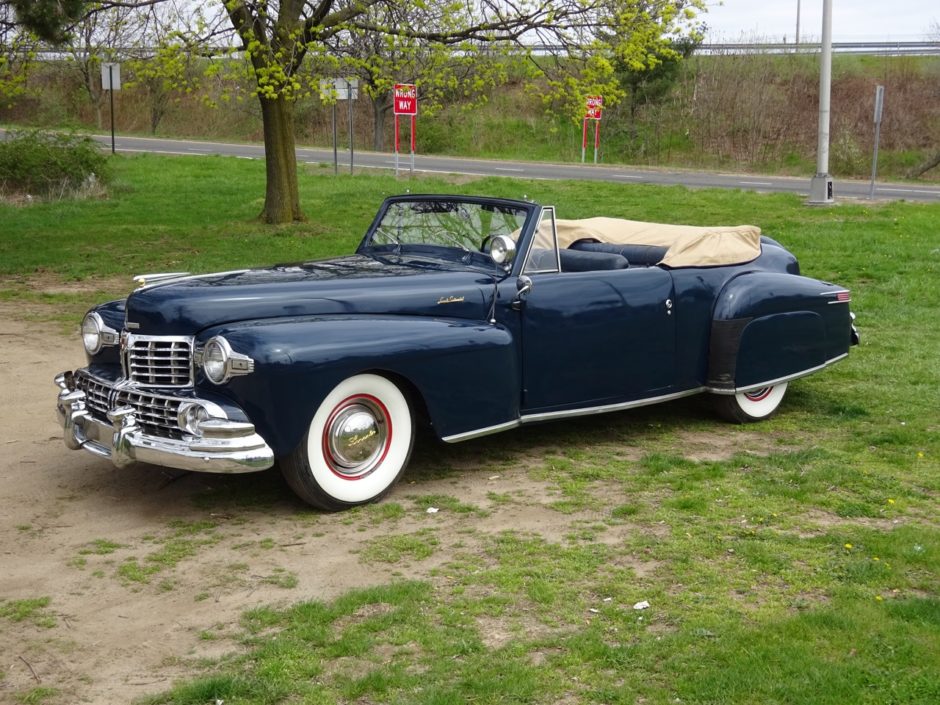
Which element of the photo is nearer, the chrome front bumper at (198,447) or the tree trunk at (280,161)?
the chrome front bumper at (198,447)

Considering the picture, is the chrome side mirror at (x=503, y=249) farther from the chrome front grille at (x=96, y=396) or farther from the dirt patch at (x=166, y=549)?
the chrome front grille at (x=96, y=396)

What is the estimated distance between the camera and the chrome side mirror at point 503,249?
614 centimetres

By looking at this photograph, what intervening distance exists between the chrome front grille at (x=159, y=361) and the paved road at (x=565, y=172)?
20.3 metres

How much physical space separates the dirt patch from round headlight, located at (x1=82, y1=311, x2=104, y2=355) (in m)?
0.69

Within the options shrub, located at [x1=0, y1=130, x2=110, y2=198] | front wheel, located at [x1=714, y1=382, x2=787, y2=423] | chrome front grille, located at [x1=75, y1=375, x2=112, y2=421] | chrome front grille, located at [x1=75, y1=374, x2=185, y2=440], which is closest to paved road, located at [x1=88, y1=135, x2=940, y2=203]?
shrub, located at [x1=0, y1=130, x2=110, y2=198]

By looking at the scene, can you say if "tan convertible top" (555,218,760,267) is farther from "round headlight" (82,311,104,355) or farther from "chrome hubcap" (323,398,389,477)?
"round headlight" (82,311,104,355)

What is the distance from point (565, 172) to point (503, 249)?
2425cm

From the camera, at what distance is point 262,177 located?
2456 cm

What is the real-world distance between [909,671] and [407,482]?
115 inches

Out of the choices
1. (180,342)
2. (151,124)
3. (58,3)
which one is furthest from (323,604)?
(151,124)

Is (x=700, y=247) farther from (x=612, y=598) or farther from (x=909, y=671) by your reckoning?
(x=909, y=671)

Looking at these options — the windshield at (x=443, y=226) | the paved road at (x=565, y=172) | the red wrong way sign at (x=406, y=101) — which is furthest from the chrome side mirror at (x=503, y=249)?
the paved road at (x=565, y=172)

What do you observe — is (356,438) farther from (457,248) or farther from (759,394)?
(759,394)

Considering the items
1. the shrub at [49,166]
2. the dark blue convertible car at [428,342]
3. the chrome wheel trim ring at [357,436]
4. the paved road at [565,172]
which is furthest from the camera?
the paved road at [565,172]
